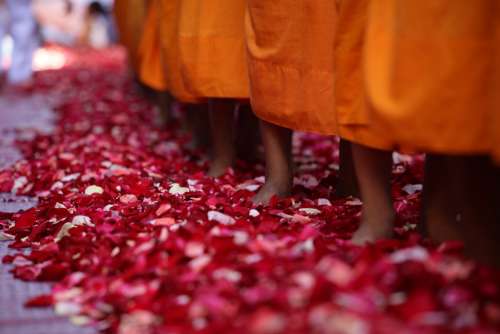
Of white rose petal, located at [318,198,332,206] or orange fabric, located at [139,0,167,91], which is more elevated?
orange fabric, located at [139,0,167,91]

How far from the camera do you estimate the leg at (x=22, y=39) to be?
27.1 ft

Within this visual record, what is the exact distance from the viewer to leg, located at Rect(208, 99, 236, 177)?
3584 mm

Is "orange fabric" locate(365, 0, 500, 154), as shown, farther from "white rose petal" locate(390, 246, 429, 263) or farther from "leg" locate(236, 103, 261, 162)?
"leg" locate(236, 103, 261, 162)

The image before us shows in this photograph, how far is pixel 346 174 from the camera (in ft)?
10.2

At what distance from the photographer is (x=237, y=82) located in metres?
3.29

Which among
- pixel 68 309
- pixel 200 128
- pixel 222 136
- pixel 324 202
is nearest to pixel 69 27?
pixel 200 128

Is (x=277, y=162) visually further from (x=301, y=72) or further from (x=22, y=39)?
(x=22, y=39)

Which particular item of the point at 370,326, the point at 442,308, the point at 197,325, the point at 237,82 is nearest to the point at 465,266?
the point at 442,308

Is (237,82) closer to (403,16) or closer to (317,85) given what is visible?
(317,85)

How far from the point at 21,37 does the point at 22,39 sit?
24 millimetres

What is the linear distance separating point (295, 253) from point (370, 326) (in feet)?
1.50

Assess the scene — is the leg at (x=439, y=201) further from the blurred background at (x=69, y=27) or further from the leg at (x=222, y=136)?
the blurred background at (x=69, y=27)

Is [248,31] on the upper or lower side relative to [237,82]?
upper

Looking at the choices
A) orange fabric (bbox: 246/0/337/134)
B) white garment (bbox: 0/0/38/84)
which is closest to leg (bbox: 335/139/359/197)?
orange fabric (bbox: 246/0/337/134)
